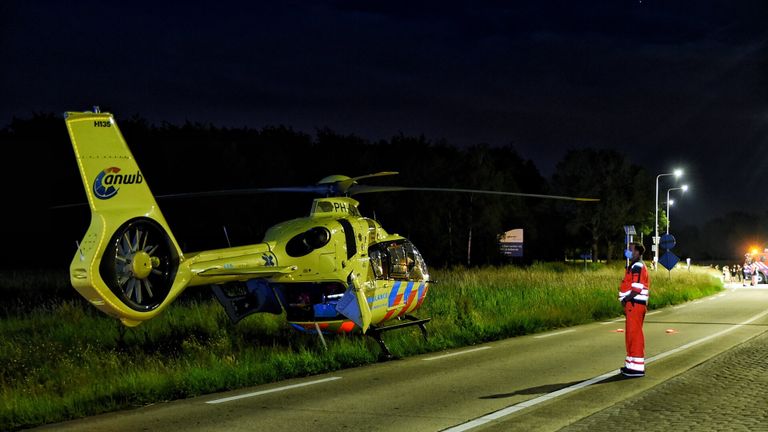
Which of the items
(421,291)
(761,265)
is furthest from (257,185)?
(421,291)

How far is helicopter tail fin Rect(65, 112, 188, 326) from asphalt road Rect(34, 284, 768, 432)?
1384 mm

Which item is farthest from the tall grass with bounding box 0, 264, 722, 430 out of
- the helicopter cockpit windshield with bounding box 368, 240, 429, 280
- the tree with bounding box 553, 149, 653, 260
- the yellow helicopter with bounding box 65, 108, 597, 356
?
the tree with bounding box 553, 149, 653, 260

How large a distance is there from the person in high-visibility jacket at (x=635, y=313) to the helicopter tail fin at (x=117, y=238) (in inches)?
250

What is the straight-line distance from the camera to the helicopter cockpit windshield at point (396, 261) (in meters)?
13.8

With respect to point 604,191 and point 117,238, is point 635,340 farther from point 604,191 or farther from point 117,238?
point 604,191

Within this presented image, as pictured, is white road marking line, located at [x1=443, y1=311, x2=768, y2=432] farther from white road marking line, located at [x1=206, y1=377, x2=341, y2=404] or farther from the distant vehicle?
the distant vehicle

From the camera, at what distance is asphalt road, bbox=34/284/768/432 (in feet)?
27.7

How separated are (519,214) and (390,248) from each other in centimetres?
5712

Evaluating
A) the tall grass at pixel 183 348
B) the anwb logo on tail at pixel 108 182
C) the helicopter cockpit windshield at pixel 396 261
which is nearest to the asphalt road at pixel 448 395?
the tall grass at pixel 183 348

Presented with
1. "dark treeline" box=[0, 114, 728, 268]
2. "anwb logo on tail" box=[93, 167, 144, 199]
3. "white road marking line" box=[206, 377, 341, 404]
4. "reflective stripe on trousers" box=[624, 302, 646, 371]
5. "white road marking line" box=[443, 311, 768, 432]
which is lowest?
"white road marking line" box=[206, 377, 341, 404]

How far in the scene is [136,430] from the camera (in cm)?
826

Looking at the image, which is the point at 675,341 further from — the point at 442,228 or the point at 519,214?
the point at 519,214

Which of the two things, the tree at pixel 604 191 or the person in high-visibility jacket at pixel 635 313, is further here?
the tree at pixel 604 191

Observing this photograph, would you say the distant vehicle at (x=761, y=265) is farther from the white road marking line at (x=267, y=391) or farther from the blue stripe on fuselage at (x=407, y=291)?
the white road marking line at (x=267, y=391)
